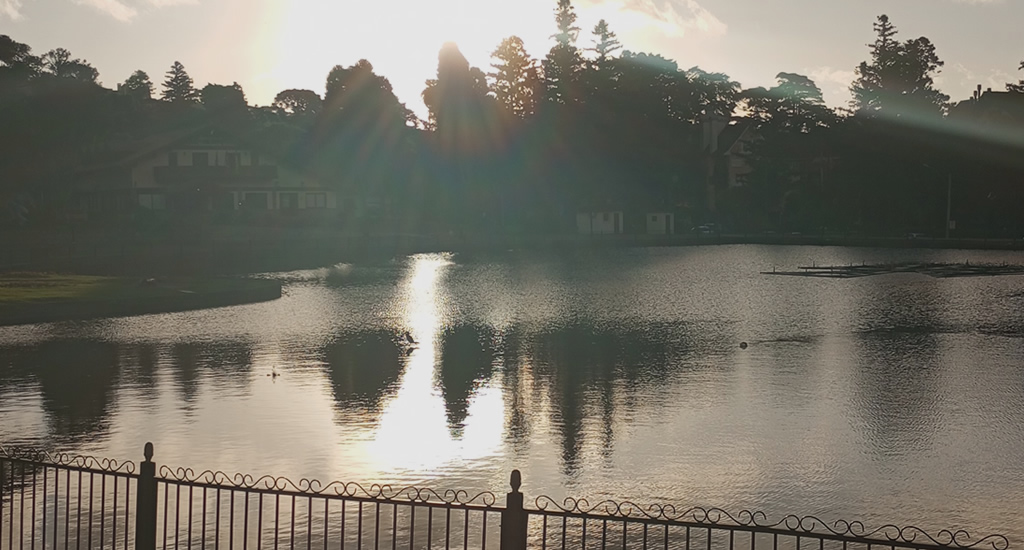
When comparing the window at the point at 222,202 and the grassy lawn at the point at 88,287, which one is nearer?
the grassy lawn at the point at 88,287

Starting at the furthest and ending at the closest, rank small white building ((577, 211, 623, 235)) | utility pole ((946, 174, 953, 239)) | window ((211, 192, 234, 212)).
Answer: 1. small white building ((577, 211, 623, 235))
2. utility pole ((946, 174, 953, 239))
3. window ((211, 192, 234, 212))

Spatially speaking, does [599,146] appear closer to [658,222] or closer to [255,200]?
[658,222]

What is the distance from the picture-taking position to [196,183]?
100938 millimetres

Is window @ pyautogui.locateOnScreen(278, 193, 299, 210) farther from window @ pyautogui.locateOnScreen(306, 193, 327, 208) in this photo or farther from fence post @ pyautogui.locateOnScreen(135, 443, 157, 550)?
fence post @ pyautogui.locateOnScreen(135, 443, 157, 550)

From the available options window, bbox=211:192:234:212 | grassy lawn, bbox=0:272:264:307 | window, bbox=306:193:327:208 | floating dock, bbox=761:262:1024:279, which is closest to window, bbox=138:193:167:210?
window, bbox=211:192:234:212

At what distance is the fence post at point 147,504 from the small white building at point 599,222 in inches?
4782

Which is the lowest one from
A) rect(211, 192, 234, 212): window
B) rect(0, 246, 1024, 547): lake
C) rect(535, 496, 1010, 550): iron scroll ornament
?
rect(535, 496, 1010, 550): iron scroll ornament

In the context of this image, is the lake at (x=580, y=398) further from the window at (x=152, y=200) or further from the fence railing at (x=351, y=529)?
the window at (x=152, y=200)

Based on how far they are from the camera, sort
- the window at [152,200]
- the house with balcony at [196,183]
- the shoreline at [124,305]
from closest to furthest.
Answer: the shoreline at [124,305]
the house with balcony at [196,183]
the window at [152,200]

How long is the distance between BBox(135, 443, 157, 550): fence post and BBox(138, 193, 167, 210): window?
9803 cm

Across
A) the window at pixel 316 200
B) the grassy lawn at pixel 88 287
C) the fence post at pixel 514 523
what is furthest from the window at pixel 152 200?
the fence post at pixel 514 523

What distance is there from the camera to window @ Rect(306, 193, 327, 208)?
11325cm

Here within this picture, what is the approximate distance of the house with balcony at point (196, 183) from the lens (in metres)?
100

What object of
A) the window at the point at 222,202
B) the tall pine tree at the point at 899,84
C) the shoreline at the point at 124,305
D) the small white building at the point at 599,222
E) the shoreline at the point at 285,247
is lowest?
the shoreline at the point at 124,305
